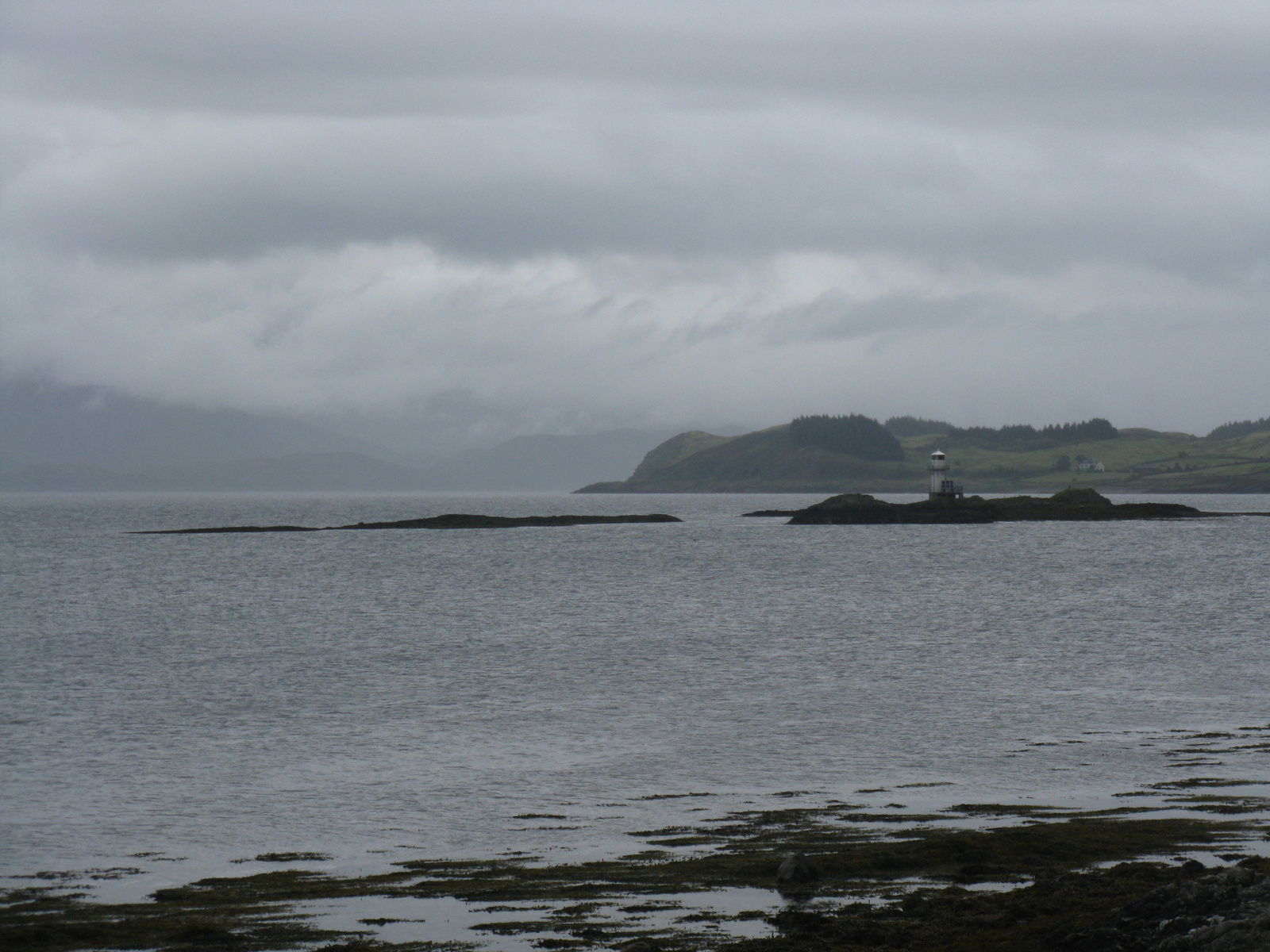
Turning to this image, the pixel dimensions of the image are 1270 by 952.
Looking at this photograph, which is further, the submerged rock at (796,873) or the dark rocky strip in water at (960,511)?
the dark rocky strip in water at (960,511)

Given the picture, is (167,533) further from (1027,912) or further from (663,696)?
(1027,912)

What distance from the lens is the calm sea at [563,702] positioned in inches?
1000

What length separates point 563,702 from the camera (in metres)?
39.9

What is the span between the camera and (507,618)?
224 ft

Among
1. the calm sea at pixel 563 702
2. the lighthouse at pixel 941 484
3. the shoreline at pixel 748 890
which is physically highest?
the lighthouse at pixel 941 484

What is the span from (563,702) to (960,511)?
15018 centimetres

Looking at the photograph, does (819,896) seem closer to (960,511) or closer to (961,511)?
(960,511)

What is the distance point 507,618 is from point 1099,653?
102 ft

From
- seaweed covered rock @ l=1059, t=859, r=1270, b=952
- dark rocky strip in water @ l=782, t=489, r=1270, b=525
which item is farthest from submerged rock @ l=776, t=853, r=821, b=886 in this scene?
dark rocky strip in water @ l=782, t=489, r=1270, b=525

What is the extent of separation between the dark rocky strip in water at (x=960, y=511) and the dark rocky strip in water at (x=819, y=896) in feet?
523

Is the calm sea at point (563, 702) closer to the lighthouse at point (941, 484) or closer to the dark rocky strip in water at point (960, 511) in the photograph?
the lighthouse at point (941, 484)

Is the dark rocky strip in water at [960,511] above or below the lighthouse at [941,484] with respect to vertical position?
below

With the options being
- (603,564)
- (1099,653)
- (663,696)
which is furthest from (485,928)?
(603,564)

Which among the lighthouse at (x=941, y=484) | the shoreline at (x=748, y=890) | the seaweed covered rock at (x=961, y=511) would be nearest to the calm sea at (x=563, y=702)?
the shoreline at (x=748, y=890)
